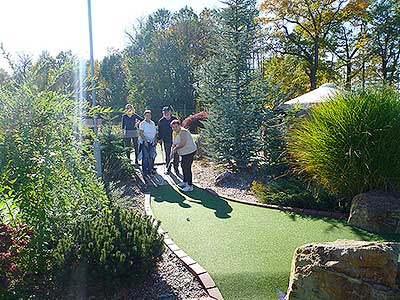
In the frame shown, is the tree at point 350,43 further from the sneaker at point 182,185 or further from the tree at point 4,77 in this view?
the tree at point 4,77

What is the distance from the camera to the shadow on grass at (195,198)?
6086 millimetres

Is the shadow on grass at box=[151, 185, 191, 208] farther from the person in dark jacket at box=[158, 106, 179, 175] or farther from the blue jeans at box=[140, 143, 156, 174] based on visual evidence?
the person in dark jacket at box=[158, 106, 179, 175]

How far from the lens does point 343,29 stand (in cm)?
2408

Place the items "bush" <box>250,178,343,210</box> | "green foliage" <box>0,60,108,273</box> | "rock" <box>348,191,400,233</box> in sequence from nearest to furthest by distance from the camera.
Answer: "green foliage" <box>0,60,108,273</box> < "rock" <box>348,191,400,233</box> < "bush" <box>250,178,343,210</box>

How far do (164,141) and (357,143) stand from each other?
16.1 ft

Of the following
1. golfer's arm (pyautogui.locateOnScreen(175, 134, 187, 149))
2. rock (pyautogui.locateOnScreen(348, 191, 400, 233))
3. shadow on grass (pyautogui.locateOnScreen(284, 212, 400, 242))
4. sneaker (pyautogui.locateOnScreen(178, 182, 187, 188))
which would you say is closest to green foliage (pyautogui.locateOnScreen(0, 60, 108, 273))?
shadow on grass (pyautogui.locateOnScreen(284, 212, 400, 242))

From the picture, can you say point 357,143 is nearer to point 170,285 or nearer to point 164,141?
point 170,285

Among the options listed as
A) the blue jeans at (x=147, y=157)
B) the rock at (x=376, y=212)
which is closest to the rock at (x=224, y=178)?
the blue jeans at (x=147, y=157)

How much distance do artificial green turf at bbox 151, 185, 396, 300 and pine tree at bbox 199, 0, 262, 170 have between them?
203cm

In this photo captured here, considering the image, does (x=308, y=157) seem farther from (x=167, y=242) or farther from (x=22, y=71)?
(x=22, y=71)

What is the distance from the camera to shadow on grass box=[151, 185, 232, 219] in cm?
609

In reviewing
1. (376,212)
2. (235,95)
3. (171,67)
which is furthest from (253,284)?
(171,67)

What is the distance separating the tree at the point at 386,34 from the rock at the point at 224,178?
17.3m

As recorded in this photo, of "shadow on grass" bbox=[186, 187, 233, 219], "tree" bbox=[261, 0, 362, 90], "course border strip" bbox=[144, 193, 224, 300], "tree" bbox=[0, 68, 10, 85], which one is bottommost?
"course border strip" bbox=[144, 193, 224, 300]
